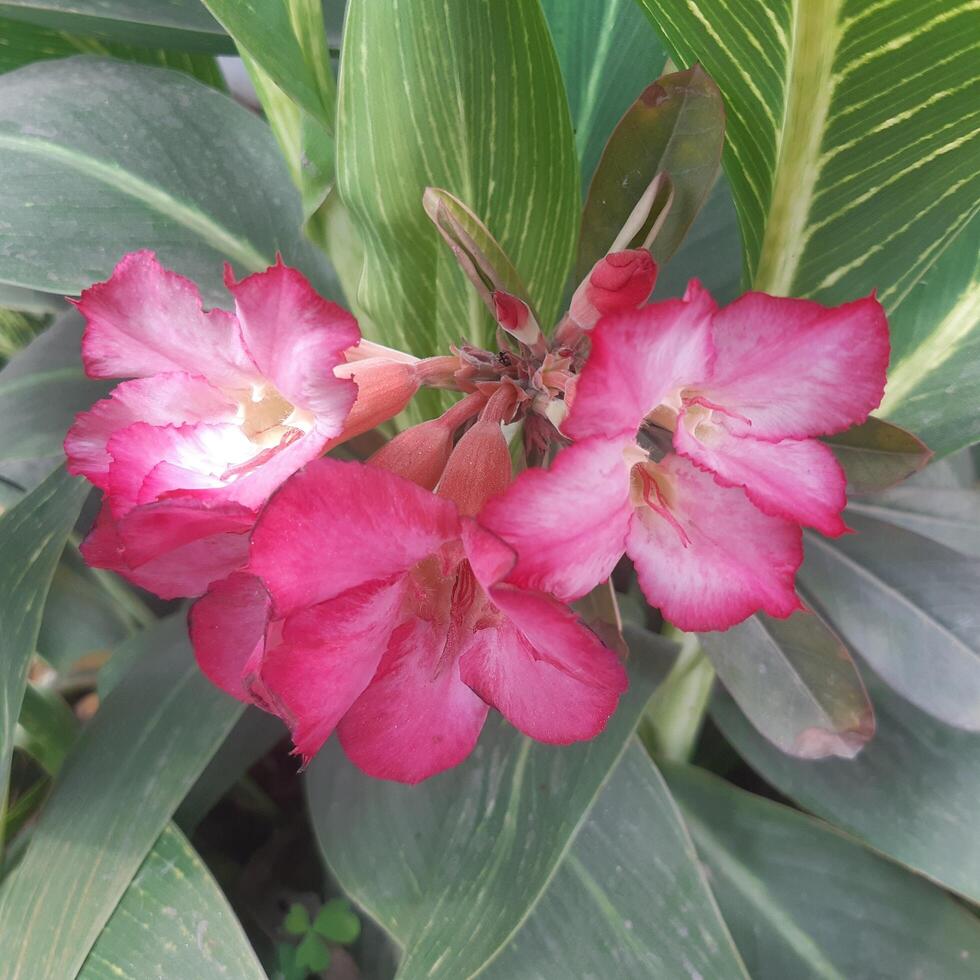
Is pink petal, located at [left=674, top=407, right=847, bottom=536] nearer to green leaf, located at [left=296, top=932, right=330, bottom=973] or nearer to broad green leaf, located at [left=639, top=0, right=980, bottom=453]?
broad green leaf, located at [left=639, top=0, right=980, bottom=453]

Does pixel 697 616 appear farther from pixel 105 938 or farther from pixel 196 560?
pixel 105 938

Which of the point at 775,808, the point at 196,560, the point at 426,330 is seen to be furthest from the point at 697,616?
the point at 775,808

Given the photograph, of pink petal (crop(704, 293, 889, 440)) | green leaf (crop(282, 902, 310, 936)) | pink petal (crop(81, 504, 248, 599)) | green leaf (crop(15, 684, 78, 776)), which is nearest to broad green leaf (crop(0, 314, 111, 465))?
green leaf (crop(15, 684, 78, 776))

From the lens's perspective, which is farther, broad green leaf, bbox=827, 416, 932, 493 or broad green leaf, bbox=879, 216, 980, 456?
broad green leaf, bbox=879, 216, 980, 456

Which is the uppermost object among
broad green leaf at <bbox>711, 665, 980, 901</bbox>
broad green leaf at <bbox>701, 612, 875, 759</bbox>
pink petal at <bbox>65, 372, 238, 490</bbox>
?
pink petal at <bbox>65, 372, 238, 490</bbox>

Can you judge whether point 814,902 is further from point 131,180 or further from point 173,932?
point 131,180
